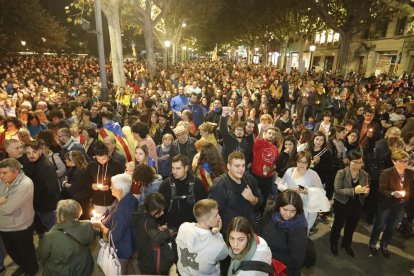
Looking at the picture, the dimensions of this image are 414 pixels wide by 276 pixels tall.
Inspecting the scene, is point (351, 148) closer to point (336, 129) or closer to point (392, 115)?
point (336, 129)

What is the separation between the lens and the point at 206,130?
604 cm

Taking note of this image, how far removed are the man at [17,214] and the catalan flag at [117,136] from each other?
81.0 inches

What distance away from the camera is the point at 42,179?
14.9ft

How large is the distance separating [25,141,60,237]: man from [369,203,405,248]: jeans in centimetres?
529

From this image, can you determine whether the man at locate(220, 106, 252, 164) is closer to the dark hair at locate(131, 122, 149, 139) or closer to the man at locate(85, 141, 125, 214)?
the dark hair at locate(131, 122, 149, 139)

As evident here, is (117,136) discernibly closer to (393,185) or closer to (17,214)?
(17,214)

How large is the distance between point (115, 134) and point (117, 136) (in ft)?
0.56

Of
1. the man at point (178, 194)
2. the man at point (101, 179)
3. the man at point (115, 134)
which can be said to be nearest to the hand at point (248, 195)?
the man at point (178, 194)

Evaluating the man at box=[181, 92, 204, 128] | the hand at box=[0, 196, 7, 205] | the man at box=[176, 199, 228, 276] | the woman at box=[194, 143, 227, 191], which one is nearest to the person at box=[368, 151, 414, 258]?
the woman at box=[194, 143, 227, 191]

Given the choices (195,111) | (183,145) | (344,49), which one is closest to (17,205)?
(183,145)

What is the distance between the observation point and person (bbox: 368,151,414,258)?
4691 mm

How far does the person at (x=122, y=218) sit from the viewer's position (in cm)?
341

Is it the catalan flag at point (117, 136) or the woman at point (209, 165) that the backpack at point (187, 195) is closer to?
the woman at point (209, 165)

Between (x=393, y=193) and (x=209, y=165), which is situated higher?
(x=209, y=165)
